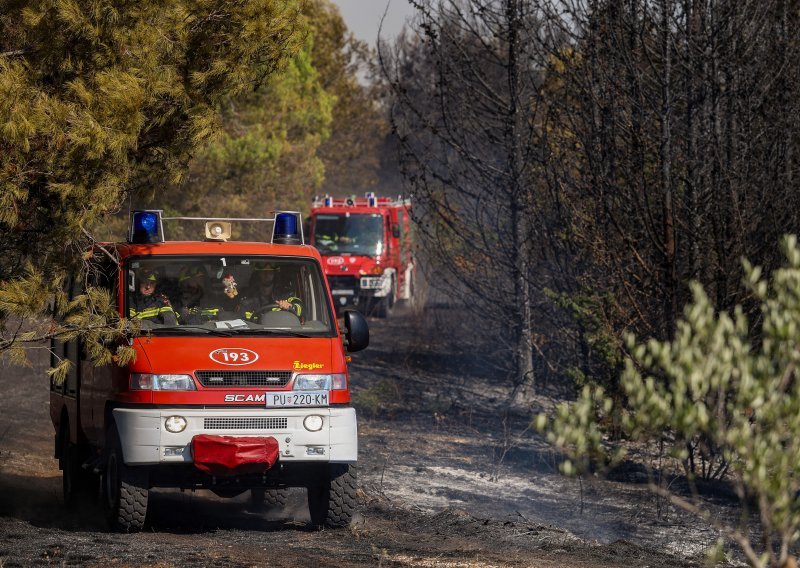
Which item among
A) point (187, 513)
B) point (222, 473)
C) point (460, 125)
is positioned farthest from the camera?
point (460, 125)

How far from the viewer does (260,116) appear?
35094 millimetres

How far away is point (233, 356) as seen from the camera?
881 cm

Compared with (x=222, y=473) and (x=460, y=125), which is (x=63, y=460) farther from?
(x=460, y=125)

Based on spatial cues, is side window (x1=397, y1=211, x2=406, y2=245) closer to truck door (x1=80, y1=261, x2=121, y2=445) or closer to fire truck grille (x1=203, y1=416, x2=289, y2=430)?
truck door (x1=80, y1=261, x2=121, y2=445)

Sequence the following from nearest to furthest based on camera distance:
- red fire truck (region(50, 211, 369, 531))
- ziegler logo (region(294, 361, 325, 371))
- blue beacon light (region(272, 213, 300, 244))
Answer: red fire truck (region(50, 211, 369, 531)) < ziegler logo (region(294, 361, 325, 371)) < blue beacon light (region(272, 213, 300, 244))

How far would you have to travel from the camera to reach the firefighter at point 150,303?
9188 millimetres

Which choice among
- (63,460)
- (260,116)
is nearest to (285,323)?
(63,460)

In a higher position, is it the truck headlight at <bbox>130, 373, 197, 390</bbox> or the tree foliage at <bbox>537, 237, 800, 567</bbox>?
the tree foliage at <bbox>537, 237, 800, 567</bbox>

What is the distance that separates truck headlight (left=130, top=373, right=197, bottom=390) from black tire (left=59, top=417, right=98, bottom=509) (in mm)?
2045

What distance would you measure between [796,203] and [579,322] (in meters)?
3.10

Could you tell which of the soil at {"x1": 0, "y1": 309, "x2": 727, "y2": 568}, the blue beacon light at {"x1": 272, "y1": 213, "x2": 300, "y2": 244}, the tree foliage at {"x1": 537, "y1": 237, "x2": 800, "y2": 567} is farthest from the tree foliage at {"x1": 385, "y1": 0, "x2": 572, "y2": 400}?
the tree foliage at {"x1": 537, "y1": 237, "x2": 800, "y2": 567}

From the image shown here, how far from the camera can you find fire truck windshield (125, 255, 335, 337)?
30.2ft

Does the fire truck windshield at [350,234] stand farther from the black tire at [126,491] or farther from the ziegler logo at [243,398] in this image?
the ziegler logo at [243,398]

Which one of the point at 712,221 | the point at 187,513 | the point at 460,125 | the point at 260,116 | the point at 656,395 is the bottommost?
the point at 187,513
